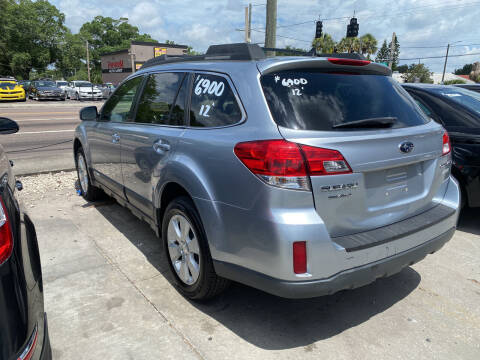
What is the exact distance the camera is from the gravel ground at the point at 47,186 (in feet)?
18.7

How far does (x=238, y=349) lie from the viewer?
250 cm

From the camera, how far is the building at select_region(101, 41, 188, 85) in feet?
168

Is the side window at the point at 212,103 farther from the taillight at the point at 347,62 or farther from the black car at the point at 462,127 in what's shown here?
the black car at the point at 462,127

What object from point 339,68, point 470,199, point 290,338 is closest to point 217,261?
point 290,338

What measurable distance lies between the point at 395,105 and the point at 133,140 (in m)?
2.30

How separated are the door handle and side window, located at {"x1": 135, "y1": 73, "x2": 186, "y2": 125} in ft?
0.60

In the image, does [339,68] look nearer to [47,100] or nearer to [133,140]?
[133,140]

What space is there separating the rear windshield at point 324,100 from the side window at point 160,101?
97 centimetres

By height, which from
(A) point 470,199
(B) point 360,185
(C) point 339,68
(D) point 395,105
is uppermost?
(C) point 339,68

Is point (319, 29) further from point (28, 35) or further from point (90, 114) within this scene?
point (28, 35)

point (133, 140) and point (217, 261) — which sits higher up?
point (133, 140)

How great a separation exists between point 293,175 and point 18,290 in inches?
56.2

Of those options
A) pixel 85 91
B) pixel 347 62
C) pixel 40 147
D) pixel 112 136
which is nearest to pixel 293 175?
pixel 347 62

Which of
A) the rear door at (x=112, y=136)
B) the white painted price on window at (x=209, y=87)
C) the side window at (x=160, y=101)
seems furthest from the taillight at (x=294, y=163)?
the rear door at (x=112, y=136)
